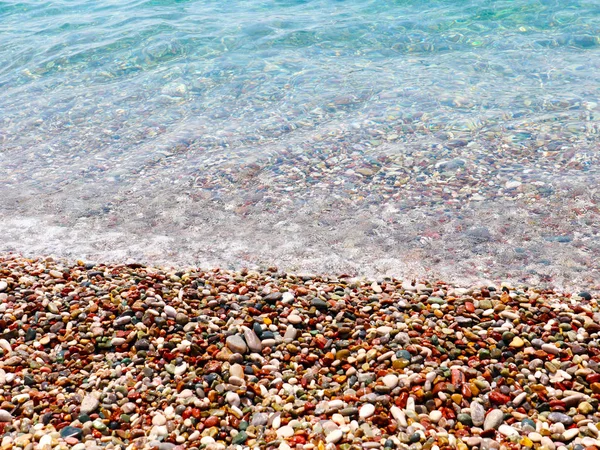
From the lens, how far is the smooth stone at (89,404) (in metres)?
3.58

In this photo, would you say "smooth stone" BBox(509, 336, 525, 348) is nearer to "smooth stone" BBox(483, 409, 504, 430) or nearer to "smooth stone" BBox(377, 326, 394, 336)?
"smooth stone" BBox(483, 409, 504, 430)

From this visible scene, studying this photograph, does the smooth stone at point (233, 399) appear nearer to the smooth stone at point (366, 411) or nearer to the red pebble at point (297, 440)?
the red pebble at point (297, 440)

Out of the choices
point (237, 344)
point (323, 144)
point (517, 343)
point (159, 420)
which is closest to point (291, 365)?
point (237, 344)

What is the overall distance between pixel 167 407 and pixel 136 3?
797 inches

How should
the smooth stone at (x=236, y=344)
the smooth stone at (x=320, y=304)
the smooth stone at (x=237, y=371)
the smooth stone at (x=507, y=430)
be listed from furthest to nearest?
the smooth stone at (x=320, y=304), the smooth stone at (x=236, y=344), the smooth stone at (x=237, y=371), the smooth stone at (x=507, y=430)

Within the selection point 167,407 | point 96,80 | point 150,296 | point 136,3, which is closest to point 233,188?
point 150,296

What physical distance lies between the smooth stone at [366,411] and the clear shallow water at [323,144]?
7.81ft

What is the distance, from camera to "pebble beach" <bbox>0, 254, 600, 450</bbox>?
11.0ft

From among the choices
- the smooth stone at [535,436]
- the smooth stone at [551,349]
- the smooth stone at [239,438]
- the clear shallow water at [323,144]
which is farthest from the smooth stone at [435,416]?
the clear shallow water at [323,144]

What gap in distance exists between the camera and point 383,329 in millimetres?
4188

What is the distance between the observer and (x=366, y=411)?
11.4 feet

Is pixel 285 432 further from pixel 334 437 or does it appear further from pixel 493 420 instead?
pixel 493 420

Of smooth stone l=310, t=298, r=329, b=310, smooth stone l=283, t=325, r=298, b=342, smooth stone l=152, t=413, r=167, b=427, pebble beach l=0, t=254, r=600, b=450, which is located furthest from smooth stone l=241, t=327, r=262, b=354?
smooth stone l=152, t=413, r=167, b=427

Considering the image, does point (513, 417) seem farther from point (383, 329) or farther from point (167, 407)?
point (167, 407)
